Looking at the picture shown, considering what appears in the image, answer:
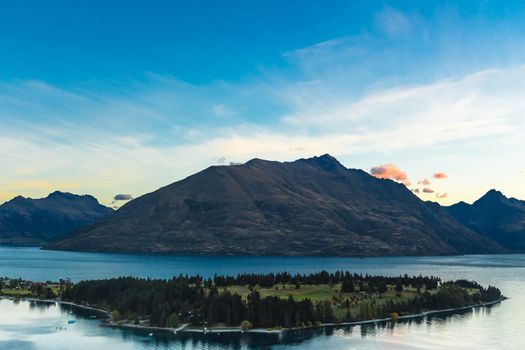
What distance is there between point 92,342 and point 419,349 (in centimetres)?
11217

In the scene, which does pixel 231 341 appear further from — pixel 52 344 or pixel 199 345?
pixel 52 344

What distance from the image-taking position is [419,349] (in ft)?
601

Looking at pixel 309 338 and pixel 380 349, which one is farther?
pixel 309 338

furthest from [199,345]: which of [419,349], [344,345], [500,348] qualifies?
[500,348]

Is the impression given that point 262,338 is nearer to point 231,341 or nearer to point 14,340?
point 231,341

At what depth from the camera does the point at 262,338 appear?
196 metres

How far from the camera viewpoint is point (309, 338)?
195750 mm

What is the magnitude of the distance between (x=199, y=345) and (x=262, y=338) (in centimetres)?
2334

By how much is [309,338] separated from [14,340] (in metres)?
105

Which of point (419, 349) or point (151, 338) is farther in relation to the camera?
point (151, 338)

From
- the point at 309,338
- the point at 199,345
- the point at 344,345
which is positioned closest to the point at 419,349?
the point at 344,345

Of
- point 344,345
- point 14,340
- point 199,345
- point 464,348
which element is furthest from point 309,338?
point 14,340

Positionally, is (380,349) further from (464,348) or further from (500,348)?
(500,348)

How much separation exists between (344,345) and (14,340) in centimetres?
11638
